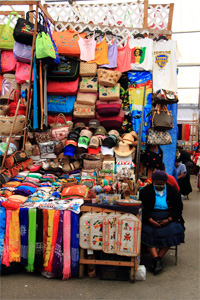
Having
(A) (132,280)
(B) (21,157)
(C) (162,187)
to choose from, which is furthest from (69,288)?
(B) (21,157)

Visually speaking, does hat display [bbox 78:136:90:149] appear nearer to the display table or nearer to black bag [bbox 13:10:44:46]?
the display table

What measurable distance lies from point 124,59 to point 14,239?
4.26 meters

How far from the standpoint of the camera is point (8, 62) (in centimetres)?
637

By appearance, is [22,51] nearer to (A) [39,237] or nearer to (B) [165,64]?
(B) [165,64]

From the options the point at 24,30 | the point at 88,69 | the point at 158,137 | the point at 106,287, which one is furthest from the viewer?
the point at 88,69

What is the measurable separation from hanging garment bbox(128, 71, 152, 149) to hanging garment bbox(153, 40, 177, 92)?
0.62 ft

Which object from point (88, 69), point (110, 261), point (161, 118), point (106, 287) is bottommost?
point (106, 287)

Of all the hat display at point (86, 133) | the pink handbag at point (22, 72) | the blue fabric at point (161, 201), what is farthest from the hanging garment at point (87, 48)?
the blue fabric at point (161, 201)

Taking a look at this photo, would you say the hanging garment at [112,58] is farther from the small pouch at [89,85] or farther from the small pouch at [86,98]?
the small pouch at [86,98]

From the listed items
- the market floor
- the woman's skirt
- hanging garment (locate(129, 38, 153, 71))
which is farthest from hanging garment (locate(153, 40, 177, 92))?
the market floor

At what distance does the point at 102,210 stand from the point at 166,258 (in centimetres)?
145

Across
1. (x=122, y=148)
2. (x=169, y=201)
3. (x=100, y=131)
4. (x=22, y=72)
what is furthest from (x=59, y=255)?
(x=22, y=72)

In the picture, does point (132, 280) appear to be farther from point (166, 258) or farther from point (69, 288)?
point (166, 258)

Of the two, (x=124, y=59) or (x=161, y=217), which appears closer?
(x=161, y=217)
